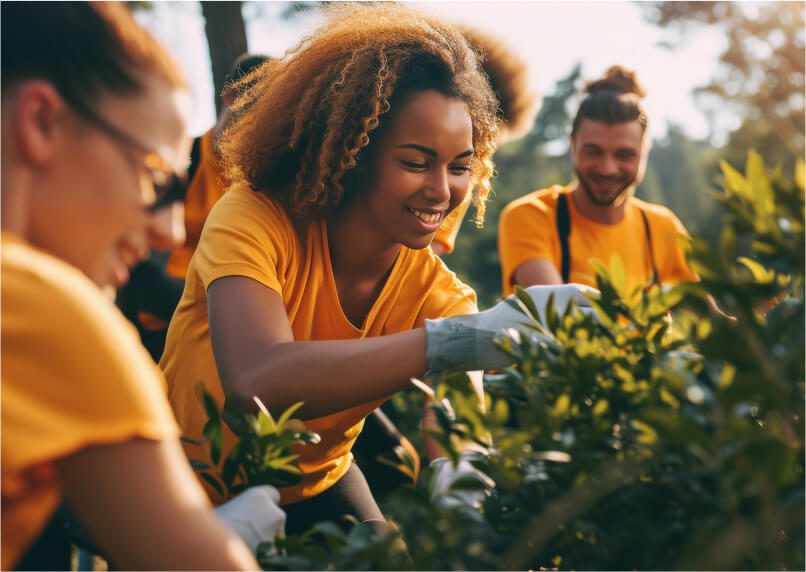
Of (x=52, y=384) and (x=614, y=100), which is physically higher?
(x=52, y=384)

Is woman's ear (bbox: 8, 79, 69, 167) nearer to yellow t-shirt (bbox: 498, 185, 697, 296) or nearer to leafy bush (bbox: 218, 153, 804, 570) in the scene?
leafy bush (bbox: 218, 153, 804, 570)

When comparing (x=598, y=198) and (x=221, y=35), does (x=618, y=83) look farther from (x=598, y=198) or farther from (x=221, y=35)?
(x=221, y=35)

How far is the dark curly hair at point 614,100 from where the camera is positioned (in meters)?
4.23

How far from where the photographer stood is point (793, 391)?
3.66ft

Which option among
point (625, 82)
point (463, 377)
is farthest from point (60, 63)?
point (625, 82)

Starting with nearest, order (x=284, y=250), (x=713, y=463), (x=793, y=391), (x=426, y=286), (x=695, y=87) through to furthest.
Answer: (x=713, y=463) → (x=793, y=391) → (x=284, y=250) → (x=426, y=286) → (x=695, y=87)

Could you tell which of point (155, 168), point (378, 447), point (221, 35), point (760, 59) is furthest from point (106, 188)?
point (760, 59)

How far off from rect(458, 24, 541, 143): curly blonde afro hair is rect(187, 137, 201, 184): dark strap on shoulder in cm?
132

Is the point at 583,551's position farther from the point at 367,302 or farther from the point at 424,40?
the point at 424,40

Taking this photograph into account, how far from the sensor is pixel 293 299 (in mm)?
2473

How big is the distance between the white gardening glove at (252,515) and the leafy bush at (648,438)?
92 millimetres

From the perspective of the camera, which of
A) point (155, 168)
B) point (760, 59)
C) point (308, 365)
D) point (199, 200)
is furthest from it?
point (760, 59)

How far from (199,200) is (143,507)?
2.90 meters

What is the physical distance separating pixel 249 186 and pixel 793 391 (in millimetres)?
1720
